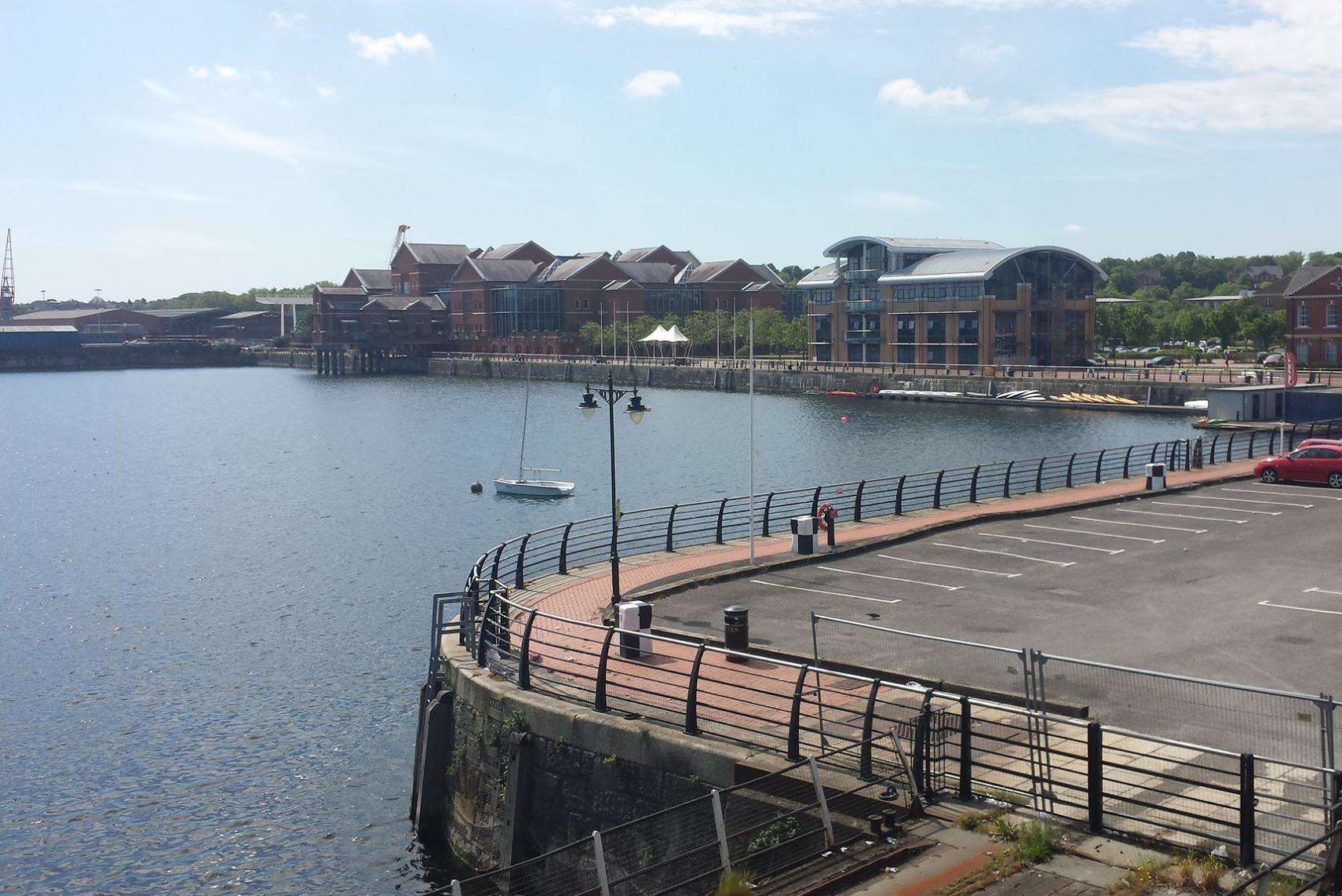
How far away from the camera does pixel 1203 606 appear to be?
77.7ft

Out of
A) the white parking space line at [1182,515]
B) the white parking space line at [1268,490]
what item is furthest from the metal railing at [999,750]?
the white parking space line at [1268,490]

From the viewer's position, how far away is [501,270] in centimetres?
19062

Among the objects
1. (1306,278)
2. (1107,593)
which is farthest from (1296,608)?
(1306,278)

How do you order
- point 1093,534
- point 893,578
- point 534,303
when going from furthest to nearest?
point 534,303 < point 1093,534 < point 893,578

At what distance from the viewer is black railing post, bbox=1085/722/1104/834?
41.1ft

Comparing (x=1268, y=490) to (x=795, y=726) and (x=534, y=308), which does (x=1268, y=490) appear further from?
(x=534, y=308)

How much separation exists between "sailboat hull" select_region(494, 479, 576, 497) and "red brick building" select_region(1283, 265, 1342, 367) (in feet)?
223

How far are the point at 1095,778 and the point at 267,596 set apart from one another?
3433cm

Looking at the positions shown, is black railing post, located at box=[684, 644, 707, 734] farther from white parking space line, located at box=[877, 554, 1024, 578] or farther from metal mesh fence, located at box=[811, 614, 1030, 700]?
white parking space line, located at box=[877, 554, 1024, 578]

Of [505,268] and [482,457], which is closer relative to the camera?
[482,457]

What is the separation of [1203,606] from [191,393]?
16736cm

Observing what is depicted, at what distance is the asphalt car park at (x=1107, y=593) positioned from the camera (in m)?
20.6

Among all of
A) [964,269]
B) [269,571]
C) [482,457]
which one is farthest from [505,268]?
[269,571]

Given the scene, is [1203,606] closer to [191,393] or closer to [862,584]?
[862,584]
